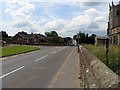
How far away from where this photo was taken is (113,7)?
110375 mm

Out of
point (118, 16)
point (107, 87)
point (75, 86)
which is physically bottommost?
point (75, 86)

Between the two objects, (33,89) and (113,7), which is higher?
(113,7)

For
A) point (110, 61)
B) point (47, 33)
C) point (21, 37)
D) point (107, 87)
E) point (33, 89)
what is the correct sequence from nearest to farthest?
point (107, 87) → point (110, 61) → point (33, 89) → point (21, 37) → point (47, 33)

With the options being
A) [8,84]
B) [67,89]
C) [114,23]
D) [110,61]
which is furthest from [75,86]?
[114,23]

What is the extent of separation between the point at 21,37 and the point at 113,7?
63.7m

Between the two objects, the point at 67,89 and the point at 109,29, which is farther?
the point at 109,29

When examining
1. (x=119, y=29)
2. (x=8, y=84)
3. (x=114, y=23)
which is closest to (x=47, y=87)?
(x=8, y=84)

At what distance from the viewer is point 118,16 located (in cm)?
10950

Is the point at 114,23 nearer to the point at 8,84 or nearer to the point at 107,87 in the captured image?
the point at 8,84

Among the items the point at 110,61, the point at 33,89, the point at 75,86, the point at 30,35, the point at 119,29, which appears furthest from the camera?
the point at 30,35

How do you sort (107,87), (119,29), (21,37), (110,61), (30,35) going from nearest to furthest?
(107,87) → (110,61) → (119,29) → (21,37) → (30,35)

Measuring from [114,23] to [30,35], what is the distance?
229 feet

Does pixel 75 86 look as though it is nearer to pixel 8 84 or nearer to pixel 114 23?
pixel 8 84

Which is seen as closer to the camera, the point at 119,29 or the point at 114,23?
the point at 119,29
